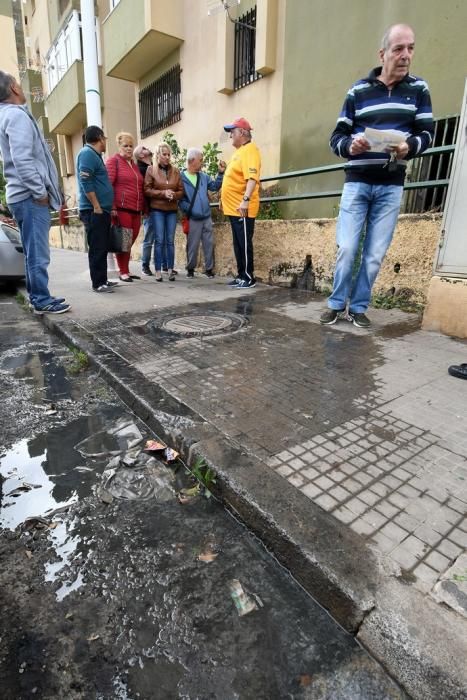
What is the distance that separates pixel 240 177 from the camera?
17.2 ft

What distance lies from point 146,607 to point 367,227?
3280 millimetres

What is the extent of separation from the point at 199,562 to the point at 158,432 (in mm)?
818

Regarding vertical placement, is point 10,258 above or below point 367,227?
below

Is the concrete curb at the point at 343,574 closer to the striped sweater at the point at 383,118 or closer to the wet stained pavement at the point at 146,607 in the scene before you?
the wet stained pavement at the point at 146,607

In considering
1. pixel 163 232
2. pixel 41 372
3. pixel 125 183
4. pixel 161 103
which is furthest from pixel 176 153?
pixel 41 372

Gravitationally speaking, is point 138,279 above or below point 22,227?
below

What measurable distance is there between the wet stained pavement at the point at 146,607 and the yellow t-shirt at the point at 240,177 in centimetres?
425

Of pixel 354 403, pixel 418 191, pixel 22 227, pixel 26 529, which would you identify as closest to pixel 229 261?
pixel 418 191

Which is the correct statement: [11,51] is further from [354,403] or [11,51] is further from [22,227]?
[354,403]

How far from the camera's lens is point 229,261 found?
6535mm

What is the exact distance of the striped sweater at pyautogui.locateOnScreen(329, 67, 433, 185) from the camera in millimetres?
3094

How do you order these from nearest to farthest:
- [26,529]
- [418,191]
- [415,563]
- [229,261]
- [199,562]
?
[415,563]
[199,562]
[26,529]
[418,191]
[229,261]

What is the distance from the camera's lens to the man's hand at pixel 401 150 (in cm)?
292

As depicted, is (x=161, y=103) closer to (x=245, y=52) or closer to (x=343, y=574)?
(x=245, y=52)
